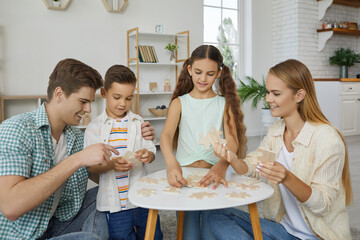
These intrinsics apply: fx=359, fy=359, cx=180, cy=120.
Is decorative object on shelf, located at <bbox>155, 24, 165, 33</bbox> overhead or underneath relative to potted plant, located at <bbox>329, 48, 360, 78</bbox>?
overhead

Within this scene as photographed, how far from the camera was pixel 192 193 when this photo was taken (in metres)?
1.42

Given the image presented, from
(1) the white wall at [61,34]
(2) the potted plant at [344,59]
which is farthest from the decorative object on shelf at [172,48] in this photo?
(2) the potted plant at [344,59]

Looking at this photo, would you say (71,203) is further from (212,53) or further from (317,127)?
(317,127)

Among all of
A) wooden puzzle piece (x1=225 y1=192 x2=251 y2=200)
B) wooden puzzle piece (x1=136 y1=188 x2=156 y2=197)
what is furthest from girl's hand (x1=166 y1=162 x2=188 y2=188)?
wooden puzzle piece (x1=225 y1=192 x2=251 y2=200)

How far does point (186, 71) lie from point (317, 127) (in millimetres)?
844

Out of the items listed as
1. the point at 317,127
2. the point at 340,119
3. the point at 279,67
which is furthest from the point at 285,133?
the point at 340,119

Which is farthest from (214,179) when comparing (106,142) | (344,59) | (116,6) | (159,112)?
(344,59)

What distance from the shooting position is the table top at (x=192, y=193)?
4.21ft

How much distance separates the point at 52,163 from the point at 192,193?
0.63m

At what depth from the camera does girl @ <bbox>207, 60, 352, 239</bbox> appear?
1.44 m

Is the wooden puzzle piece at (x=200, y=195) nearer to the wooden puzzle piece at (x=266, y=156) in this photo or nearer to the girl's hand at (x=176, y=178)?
the girl's hand at (x=176, y=178)

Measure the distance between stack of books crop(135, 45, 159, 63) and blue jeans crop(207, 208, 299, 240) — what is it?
3.88 metres

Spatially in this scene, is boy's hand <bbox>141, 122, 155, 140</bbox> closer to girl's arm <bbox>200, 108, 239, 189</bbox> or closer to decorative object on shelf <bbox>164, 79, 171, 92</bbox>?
girl's arm <bbox>200, 108, 239, 189</bbox>

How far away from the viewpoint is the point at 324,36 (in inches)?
255
